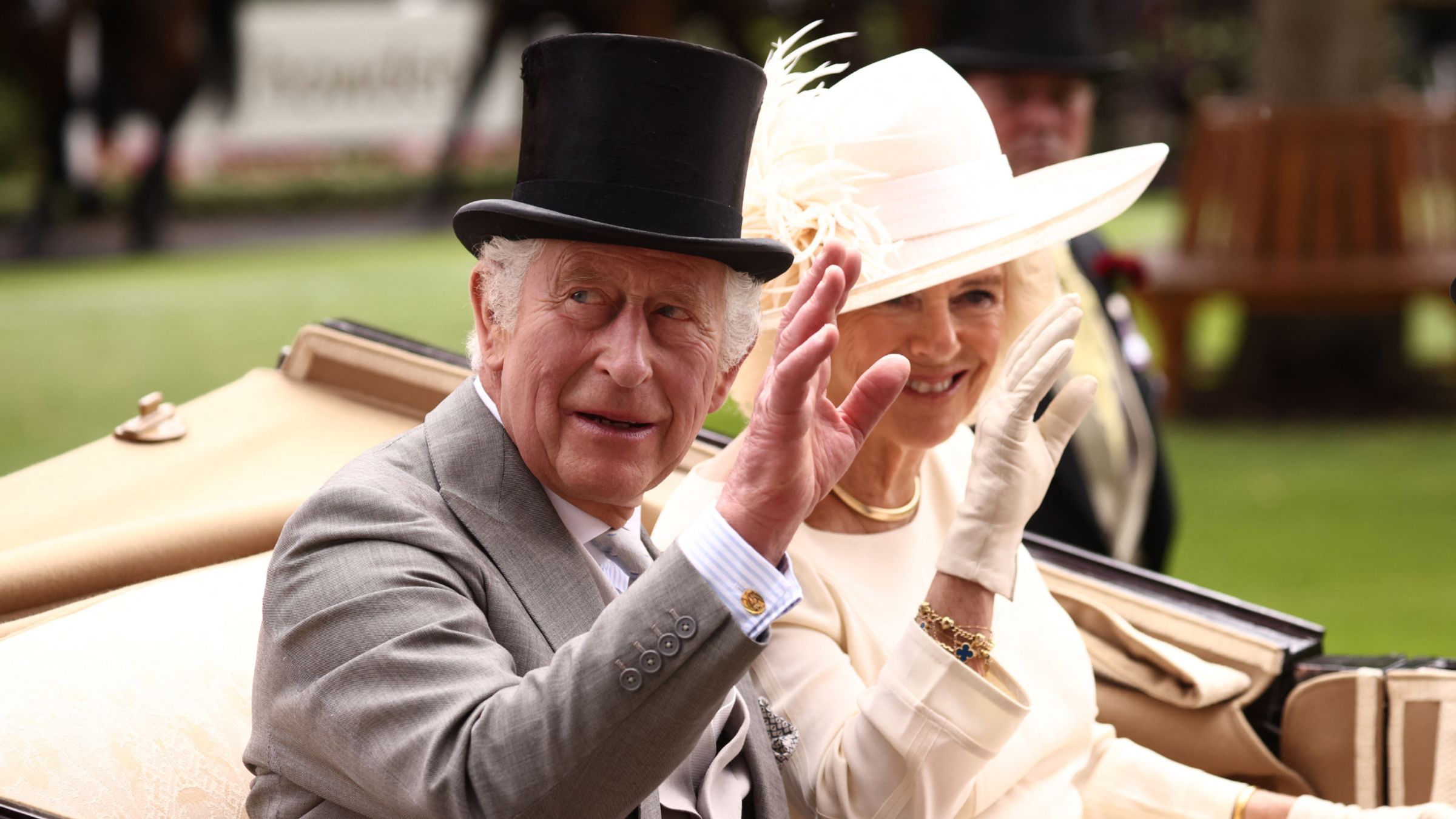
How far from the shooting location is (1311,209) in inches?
313

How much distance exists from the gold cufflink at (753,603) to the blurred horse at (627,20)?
1085 centimetres

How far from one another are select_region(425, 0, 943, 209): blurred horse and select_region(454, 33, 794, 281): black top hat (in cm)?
1046

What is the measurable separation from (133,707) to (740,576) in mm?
949

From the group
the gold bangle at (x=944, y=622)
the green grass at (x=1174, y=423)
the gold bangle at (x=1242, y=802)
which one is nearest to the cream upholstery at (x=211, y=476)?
the gold bangle at (x=944, y=622)

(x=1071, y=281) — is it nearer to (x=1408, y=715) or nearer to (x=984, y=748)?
(x=1408, y=715)

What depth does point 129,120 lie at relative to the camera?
13398 mm

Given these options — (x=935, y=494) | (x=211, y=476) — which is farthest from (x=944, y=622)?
(x=211, y=476)

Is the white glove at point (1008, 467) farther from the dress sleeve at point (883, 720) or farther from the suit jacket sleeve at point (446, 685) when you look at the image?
the suit jacket sleeve at point (446, 685)

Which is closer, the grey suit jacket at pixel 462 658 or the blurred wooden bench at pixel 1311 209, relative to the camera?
the grey suit jacket at pixel 462 658

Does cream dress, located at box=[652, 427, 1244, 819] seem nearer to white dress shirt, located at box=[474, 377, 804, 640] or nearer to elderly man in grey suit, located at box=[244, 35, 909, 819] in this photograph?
elderly man in grey suit, located at box=[244, 35, 909, 819]

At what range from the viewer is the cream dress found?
1878mm

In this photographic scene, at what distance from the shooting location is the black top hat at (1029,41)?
4.02 metres

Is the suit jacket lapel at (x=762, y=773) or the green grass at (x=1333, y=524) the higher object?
the suit jacket lapel at (x=762, y=773)

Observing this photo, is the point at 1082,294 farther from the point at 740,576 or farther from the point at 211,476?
the point at 740,576
